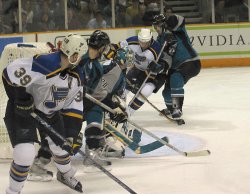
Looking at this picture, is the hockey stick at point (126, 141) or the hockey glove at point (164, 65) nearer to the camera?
the hockey stick at point (126, 141)

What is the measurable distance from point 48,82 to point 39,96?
106mm

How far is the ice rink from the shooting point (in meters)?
3.00

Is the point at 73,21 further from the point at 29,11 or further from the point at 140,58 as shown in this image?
the point at 140,58

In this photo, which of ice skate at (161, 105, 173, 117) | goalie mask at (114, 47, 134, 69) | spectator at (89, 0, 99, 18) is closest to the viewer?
goalie mask at (114, 47, 134, 69)

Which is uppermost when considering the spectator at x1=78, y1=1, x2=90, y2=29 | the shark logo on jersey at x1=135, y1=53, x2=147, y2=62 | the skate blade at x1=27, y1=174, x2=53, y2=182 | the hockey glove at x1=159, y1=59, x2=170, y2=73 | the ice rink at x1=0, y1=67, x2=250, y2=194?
the spectator at x1=78, y1=1, x2=90, y2=29

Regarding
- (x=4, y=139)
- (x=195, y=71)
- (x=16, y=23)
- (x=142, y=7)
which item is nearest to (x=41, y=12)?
(x=16, y=23)

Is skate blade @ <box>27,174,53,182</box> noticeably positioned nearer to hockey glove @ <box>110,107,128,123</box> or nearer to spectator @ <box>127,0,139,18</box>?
hockey glove @ <box>110,107,128,123</box>

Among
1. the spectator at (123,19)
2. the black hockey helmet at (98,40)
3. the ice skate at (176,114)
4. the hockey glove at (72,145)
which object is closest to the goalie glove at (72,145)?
the hockey glove at (72,145)

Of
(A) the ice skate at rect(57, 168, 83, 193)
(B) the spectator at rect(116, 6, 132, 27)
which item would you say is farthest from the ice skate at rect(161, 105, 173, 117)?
(B) the spectator at rect(116, 6, 132, 27)

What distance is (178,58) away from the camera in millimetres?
5016

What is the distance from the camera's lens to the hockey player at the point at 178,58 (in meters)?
4.91

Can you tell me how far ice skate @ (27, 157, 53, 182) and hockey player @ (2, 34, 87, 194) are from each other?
0.35m

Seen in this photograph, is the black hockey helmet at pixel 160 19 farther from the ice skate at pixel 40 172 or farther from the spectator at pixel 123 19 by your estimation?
the spectator at pixel 123 19

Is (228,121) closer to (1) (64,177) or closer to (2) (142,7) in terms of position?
(1) (64,177)
